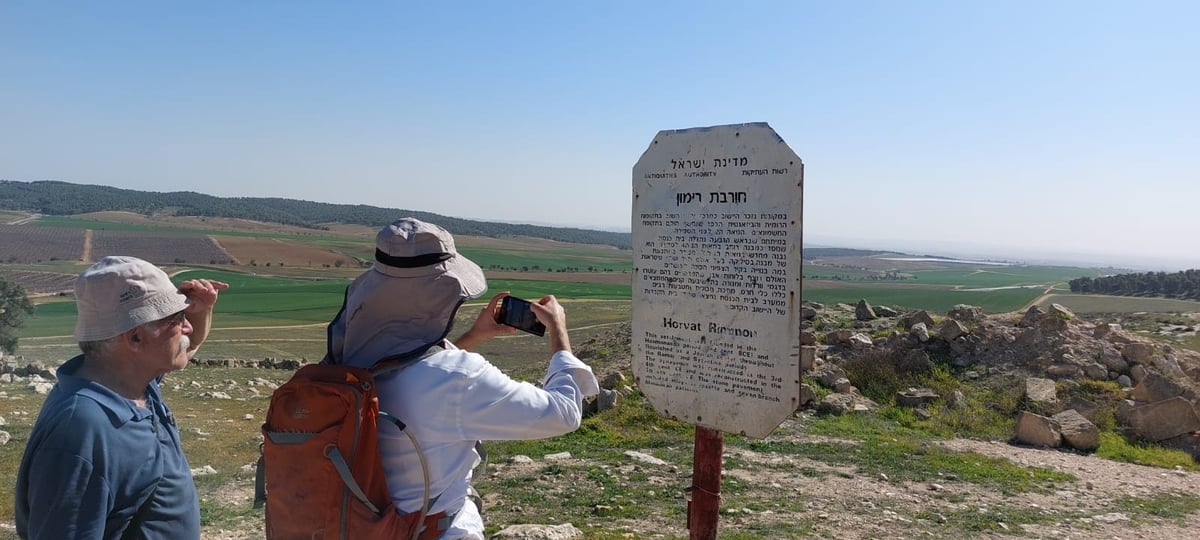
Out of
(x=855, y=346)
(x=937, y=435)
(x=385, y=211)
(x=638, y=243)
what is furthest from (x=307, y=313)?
(x=385, y=211)

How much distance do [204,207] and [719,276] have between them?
150160 mm

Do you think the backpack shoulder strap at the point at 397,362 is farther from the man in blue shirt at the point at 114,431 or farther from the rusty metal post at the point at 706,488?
the rusty metal post at the point at 706,488

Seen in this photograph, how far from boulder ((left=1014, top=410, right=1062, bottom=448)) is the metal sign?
7.16 meters

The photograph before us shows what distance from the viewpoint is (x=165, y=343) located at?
2.71m

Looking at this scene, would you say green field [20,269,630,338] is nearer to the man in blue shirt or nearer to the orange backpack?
the man in blue shirt

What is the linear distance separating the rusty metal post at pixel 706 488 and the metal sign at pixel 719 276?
5.2 inches

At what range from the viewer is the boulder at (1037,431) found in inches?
361

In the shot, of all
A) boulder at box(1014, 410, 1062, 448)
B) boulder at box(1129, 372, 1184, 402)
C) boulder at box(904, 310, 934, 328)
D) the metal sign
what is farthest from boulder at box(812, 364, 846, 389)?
the metal sign

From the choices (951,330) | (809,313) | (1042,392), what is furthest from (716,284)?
(809,313)

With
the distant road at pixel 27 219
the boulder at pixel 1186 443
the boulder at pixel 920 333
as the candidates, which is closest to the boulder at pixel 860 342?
the boulder at pixel 920 333

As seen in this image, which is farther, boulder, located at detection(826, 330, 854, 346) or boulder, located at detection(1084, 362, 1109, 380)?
boulder, located at detection(826, 330, 854, 346)

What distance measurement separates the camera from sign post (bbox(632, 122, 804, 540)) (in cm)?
376

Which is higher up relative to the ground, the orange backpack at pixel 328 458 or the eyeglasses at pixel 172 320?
the eyeglasses at pixel 172 320

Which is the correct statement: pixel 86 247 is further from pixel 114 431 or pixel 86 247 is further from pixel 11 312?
pixel 114 431
